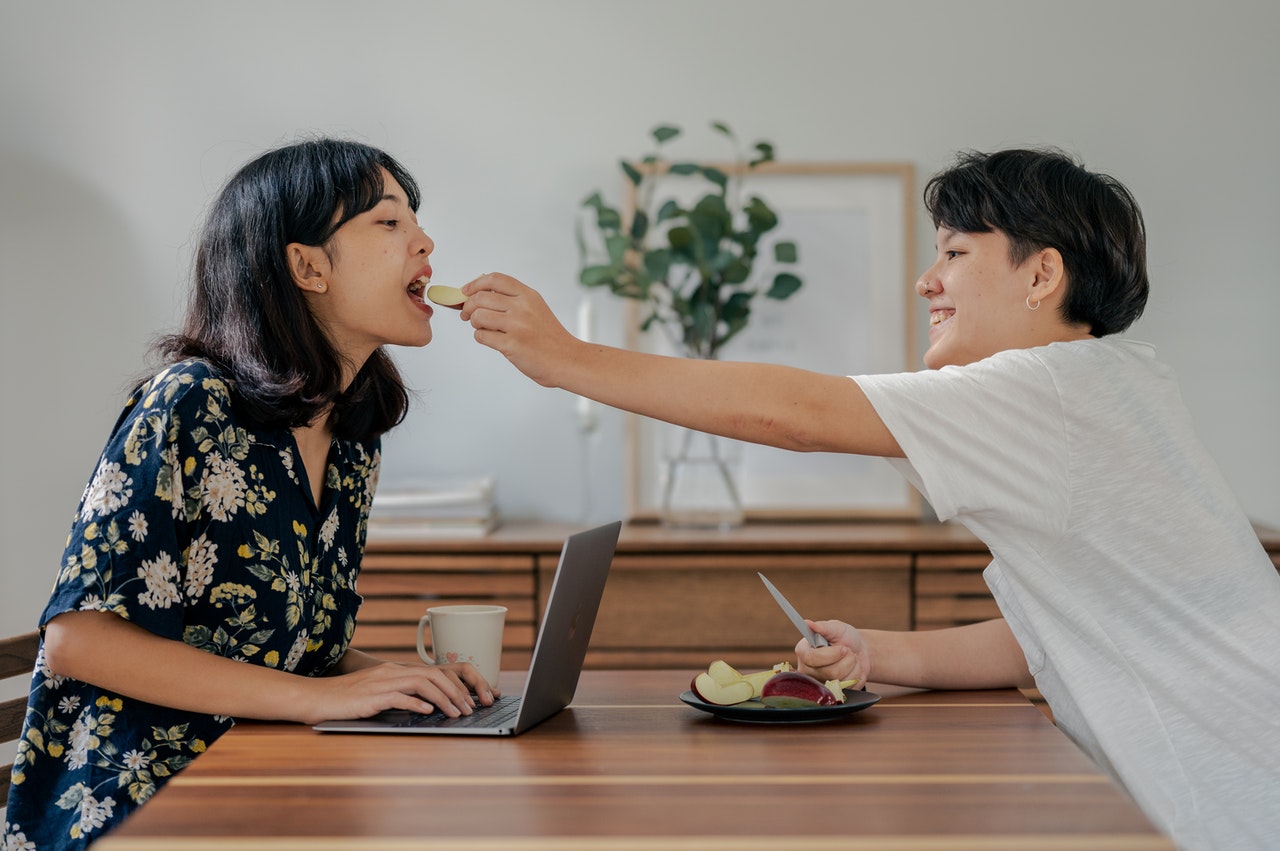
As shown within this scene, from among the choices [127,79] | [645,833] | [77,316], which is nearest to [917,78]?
[127,79]

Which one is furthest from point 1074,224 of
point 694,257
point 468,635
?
point 694,257

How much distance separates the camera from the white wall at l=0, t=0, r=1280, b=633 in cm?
338

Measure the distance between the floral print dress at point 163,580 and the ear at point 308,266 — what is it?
0.23m

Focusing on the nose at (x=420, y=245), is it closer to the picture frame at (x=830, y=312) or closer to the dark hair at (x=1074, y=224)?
the dark hair at (x=1074, y=224)

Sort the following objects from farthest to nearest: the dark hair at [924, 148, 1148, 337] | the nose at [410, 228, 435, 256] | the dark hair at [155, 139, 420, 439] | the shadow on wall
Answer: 1. the shadow on wall
2. the nose at [410, 228, 435, 256]
3. the dark hair at [155, 139, 420, 439]
4. the dark hair at [924, 148, 1148, 337]

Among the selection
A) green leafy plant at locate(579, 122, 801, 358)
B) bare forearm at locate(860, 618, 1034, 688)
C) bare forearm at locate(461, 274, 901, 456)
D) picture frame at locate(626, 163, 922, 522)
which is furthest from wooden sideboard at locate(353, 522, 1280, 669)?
bare forearm at locate(461, 274, 901, 456)

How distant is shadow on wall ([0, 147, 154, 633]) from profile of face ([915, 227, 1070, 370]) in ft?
8.42

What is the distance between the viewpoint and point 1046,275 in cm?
158

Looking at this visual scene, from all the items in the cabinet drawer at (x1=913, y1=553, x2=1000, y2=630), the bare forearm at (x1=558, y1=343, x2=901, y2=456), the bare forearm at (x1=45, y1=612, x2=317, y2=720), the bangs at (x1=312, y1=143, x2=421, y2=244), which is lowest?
the cabinet drawer at (x1=913, y1=553, x2=1000, y2=630)

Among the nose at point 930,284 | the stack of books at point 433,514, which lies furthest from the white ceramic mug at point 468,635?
the stack of books at point 433,514

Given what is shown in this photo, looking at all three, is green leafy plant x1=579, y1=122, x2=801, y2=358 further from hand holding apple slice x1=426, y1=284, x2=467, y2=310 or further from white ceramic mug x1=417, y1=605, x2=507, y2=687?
white ceramic mug x1=417, y1=605, x2=507, y2=687

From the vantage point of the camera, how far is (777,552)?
2.90 m

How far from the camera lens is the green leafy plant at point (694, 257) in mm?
3119

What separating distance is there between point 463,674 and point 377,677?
126 mm
